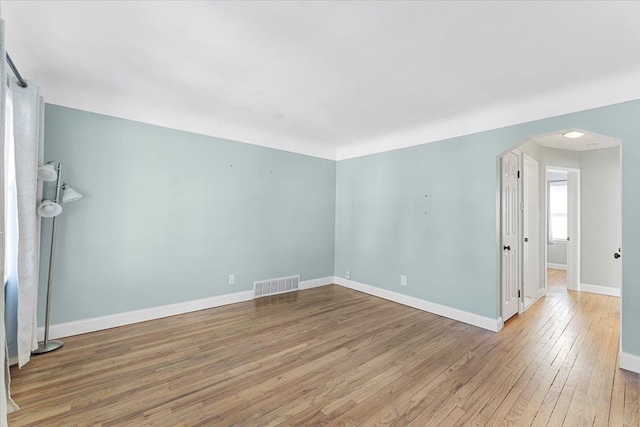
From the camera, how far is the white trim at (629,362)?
239 cm

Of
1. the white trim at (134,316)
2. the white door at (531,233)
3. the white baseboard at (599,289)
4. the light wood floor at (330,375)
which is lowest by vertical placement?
the light wood floor at (330,375)

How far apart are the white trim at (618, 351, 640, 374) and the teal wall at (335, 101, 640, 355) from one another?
0.18 ft

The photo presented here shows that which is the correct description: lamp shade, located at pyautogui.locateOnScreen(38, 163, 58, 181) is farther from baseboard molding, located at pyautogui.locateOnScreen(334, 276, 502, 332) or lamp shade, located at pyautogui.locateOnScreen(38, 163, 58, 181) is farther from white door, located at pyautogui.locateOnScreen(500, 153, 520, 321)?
white door, located at pyautogui.locateOnScreen(500, 153, 520, 321)

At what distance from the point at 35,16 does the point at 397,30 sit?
2439 mm

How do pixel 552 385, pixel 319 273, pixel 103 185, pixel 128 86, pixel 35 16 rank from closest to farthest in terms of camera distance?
1. pixel 35 16
2. pixel 552 385
3. pixel 128 86
4. pixel 103 185
5. pixel 319 273

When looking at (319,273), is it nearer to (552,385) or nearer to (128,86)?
(552,385)

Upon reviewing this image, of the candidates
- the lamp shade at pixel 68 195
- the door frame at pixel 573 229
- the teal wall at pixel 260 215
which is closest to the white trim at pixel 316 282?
the teal wall at pixel 260 215

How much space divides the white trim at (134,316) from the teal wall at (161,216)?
0.07 metres

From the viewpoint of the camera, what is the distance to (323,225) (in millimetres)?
5164

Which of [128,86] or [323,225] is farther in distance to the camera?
[323,225]

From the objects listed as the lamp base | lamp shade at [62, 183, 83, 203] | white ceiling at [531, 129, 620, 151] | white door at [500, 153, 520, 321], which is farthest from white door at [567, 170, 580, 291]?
the lamp base

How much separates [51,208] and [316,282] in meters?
3.67

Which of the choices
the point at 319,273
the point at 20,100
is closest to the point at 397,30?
the point at 20,100

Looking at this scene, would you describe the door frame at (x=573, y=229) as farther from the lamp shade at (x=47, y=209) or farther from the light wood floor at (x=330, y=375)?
the lamp shade at (x=47, y=209)
